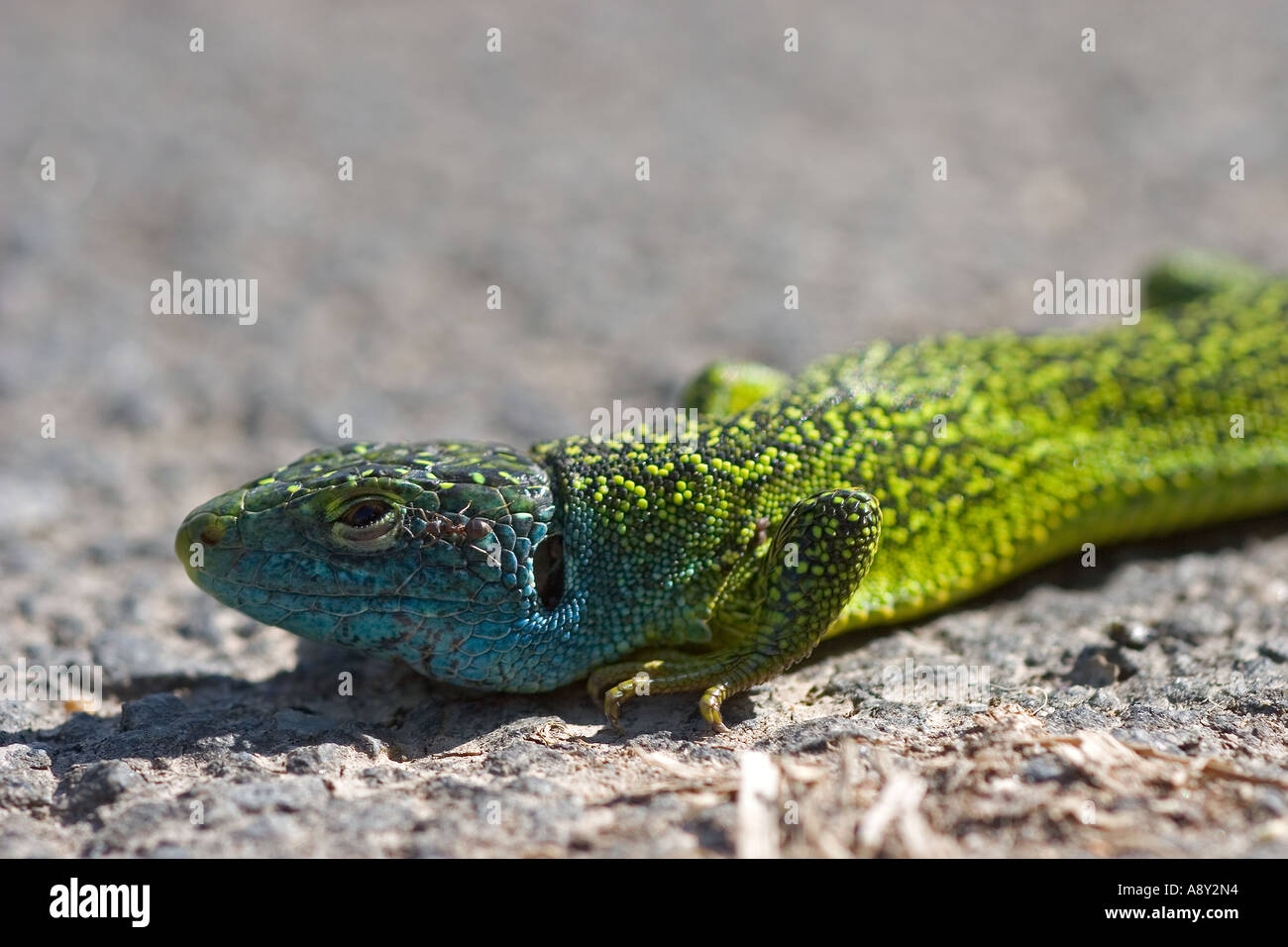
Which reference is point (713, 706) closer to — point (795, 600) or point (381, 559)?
point (795, 600)

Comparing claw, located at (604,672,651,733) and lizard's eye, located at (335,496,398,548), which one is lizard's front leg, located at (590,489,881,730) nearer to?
claw, located at (604,672,651,733)

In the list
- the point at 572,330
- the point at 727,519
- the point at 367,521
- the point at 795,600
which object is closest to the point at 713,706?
the point at 795,600

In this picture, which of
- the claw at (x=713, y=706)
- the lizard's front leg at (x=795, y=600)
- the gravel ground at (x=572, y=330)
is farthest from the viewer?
the lizard's front leg at (x=795, y=600)

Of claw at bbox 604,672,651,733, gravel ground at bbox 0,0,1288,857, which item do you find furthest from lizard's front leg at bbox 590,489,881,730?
gravel ground at bbox 0,0,1288,857

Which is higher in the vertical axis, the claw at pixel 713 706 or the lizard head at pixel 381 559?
the lizard head at pixel 381 559

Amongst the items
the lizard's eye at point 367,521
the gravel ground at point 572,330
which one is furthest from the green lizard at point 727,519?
the gravel ground at point 572,330

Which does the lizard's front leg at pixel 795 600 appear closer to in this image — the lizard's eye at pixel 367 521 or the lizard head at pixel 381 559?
the lizard head at pixel 381 559
